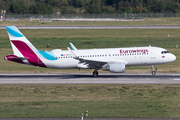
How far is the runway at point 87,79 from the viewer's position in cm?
4019

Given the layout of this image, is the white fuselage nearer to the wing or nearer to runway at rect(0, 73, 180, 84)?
the wing

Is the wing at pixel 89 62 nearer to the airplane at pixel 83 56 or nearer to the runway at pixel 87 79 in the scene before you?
the airplane at pixel 83 56

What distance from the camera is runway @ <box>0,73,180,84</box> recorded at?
132 ft

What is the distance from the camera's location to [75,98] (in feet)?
101

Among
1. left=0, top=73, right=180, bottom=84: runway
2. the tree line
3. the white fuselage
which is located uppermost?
the tree line

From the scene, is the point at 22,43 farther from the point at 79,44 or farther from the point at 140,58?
Result: the point at 79,44

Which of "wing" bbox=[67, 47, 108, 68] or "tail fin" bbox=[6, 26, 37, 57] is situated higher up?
"tail fin" bbox=[6, 26, 37, 57]

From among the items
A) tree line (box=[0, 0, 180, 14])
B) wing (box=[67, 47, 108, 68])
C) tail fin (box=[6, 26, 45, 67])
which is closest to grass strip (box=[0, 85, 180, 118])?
wing (box=[67, 47, 108, 68])

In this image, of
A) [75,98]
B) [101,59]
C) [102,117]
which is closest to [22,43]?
[101,59]

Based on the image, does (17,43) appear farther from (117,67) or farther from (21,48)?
(117,67)

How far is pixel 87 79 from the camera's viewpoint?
140 feet

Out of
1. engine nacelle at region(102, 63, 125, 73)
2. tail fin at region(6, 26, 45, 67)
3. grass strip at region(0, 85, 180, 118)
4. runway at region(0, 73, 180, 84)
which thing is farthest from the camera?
tail fin at region(6, 26, 45, 67)

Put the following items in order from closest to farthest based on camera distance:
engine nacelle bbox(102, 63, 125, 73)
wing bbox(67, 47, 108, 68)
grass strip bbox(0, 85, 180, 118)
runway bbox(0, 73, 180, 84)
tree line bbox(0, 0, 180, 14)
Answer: grass strip bbox(0, 85, 180, 118), runway bbox(0, 73, 180, 84), engine nacelle bbox(102, 63, 125, 73), wing bbox(67, 47, 108, 68), tree line bbox(0, 0, 180, 14)

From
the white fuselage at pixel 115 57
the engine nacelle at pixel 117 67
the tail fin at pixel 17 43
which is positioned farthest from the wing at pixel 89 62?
the tail fin at pixel 17 43
